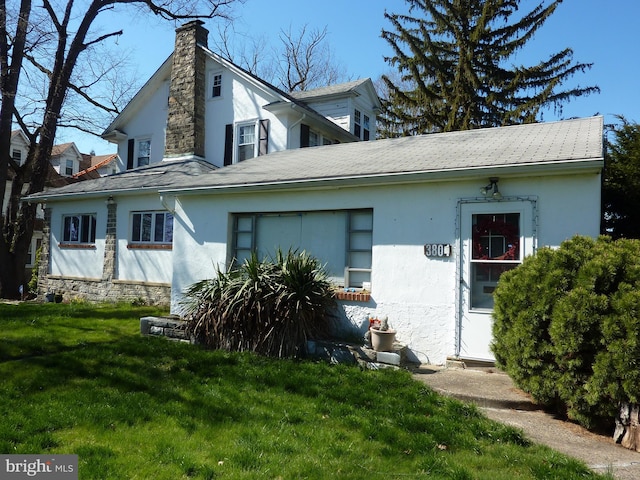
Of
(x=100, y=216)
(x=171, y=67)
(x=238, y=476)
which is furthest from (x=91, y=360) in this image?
(x=171, y=67)

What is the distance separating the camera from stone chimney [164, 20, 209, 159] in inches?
679

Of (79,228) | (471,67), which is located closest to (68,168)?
(79,228)

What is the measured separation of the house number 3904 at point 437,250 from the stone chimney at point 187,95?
1191 centimetres

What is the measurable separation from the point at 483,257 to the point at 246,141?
11908 millimetres

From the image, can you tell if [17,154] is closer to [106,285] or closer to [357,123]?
[106,285]

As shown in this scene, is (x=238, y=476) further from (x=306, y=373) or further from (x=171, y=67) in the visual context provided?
(x=171, y=67)

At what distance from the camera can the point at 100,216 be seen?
14.3 metres

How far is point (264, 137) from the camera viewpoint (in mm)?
16609

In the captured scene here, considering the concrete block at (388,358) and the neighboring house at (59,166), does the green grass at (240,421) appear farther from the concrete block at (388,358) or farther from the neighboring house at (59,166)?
the neighboring house at (59,166)

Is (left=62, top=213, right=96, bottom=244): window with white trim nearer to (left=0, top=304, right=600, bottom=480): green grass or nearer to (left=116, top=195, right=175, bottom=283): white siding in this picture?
(left=116, top=195, right=175, bottom=283): white siding

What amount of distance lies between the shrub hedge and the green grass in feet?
2.66

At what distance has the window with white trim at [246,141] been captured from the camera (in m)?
16.9

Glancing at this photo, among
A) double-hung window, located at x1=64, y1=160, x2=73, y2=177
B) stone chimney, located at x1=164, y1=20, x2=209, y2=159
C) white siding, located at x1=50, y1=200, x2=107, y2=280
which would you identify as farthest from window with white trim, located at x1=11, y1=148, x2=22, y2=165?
white siding, located at x1=50, y1=200, x2=107, y2=280

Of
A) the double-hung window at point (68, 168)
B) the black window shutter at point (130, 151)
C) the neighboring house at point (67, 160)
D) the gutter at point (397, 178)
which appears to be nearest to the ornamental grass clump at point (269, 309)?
the gutter at point (397, 178)
